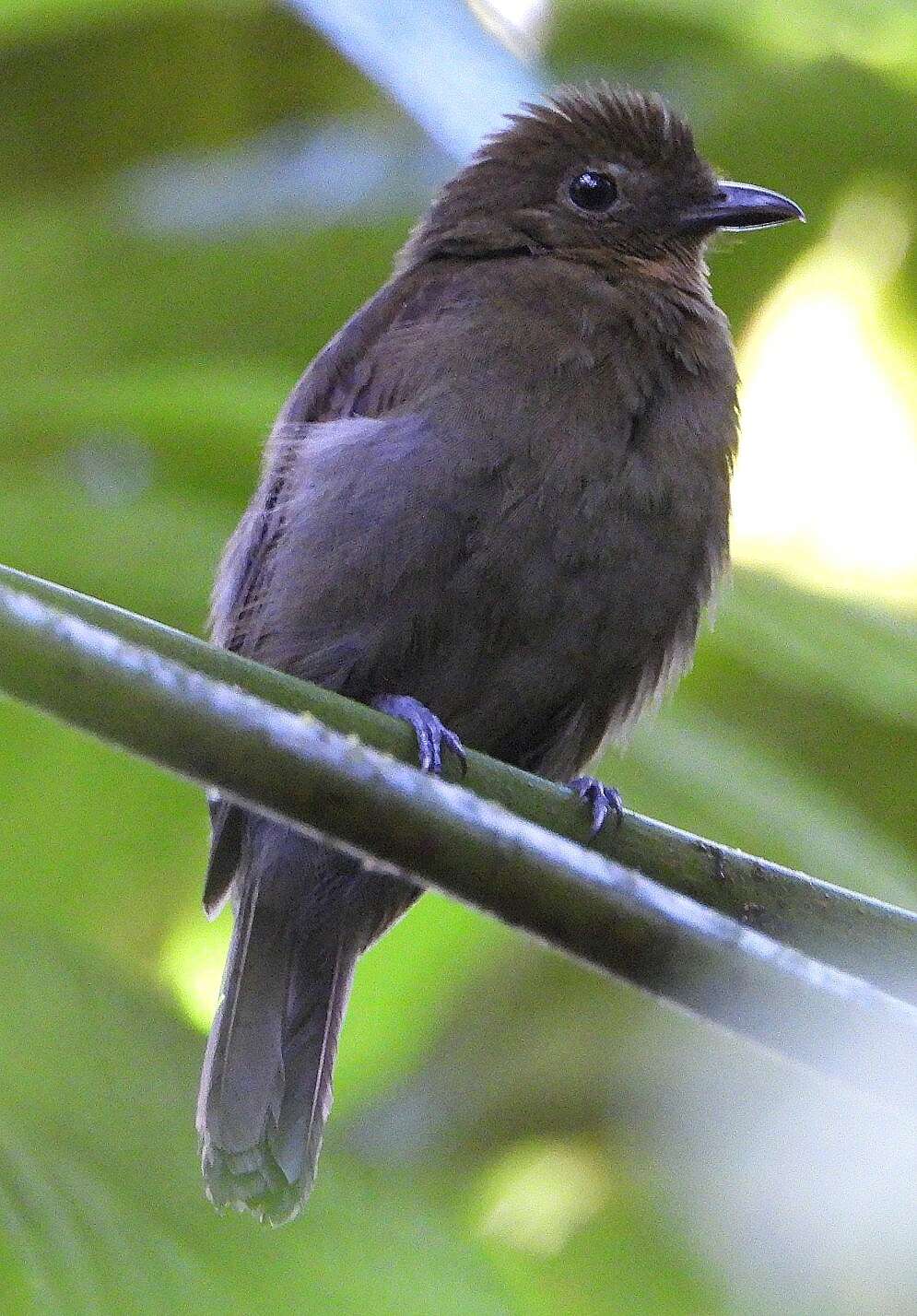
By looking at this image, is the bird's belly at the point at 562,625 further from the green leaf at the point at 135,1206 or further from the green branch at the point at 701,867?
the green branch at the point at 701,867

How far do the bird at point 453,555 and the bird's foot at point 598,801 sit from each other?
28 cm

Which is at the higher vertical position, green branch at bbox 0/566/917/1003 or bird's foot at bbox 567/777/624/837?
green branch at bbox 0/566/917/1003

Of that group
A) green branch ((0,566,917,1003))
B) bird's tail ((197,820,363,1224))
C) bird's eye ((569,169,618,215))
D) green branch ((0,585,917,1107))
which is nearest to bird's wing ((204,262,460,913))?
bird's tail ((197,820,363,1224))

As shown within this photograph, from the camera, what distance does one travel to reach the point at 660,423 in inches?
127

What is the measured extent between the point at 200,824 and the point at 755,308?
1449mm

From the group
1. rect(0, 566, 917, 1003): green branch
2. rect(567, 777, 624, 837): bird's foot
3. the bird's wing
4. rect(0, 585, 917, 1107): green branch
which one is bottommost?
the bird's wing

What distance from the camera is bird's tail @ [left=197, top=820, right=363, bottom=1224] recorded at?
304cm

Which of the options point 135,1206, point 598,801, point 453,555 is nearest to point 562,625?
point 453,555

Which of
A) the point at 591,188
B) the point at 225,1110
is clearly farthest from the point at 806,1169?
the point at 591,188

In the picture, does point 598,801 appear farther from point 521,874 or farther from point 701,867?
point 521,874

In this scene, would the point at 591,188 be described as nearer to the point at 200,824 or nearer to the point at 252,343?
the point at 252,343

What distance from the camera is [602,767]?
3.43 meters

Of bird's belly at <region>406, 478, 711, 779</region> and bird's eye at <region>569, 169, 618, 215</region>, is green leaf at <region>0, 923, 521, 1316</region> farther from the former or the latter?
bird's eye at <region>569, 169, 618, 215</region>

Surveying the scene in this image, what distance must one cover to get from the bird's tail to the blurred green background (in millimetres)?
110
